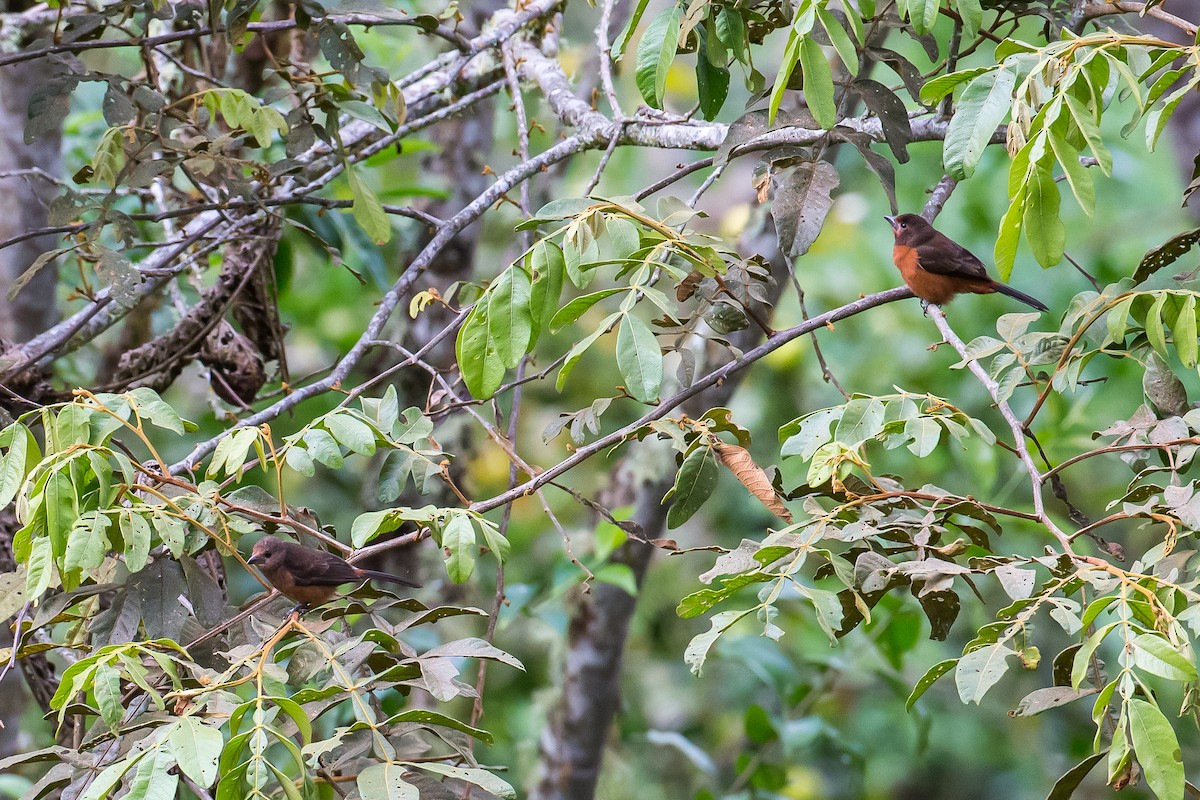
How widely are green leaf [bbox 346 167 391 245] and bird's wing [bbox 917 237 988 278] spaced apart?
1.42m

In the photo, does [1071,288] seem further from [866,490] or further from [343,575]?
[343,575]

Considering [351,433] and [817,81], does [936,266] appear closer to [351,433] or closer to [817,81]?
[817,81]

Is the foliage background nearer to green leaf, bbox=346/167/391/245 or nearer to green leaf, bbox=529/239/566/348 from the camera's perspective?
green leaf, bbox=346/167/391/245

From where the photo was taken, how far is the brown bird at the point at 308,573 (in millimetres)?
2109

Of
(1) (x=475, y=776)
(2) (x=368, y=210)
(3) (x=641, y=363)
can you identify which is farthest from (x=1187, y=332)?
(2) (x=368, y=210)

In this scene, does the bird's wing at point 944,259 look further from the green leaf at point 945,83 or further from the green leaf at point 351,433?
the green leaf at point 351,433

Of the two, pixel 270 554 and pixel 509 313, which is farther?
pixel 270 554

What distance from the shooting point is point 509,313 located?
5.45ft

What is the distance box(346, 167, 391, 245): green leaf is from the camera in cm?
265

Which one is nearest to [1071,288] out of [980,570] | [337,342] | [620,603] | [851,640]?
[851,640]

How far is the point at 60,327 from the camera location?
281 centimetres

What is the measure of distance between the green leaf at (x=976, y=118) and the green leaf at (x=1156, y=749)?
718 millimetres

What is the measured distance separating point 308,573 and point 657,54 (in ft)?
3.94

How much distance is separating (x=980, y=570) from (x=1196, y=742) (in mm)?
4093
